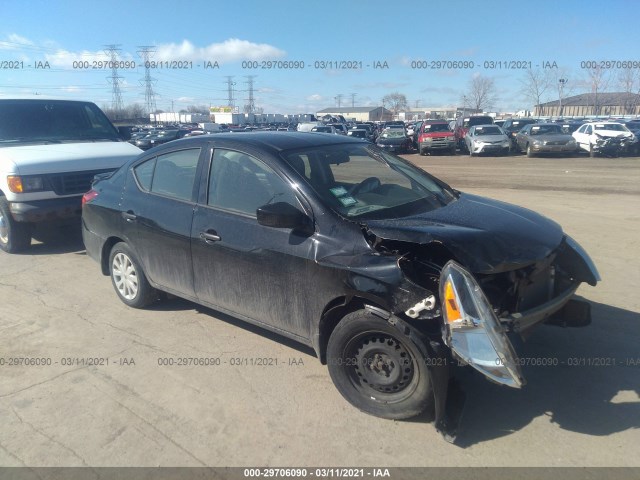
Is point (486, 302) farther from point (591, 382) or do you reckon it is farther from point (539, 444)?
point (591, 382)

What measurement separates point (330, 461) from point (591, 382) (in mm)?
2045

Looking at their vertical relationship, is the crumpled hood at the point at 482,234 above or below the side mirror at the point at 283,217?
below

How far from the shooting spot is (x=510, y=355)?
9.05 feet

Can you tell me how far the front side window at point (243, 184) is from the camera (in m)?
3.79

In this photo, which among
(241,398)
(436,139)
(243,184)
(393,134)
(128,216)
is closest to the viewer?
(241,398)

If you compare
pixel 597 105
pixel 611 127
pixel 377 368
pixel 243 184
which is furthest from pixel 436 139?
pixel 597 105

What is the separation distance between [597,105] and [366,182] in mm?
84172

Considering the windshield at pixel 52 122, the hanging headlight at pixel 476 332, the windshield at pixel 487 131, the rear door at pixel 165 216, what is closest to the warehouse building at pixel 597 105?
the windshield at pixel 487 131

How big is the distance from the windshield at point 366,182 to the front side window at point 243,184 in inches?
7.7

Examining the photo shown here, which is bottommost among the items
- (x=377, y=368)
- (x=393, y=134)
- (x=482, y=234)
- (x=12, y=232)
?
(x=377, y=368)

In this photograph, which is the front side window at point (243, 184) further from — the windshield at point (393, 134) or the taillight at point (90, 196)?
the windshield at point (393, 134)

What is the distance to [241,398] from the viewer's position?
358 cm

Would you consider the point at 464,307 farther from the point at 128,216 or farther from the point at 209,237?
the point at 128,216

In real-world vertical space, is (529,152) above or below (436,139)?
below
